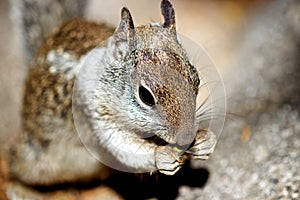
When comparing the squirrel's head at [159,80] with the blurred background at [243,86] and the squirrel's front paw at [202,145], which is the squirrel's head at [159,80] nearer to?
the squirrel's front paw at [202,145]

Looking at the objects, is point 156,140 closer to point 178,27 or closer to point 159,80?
point 159,80

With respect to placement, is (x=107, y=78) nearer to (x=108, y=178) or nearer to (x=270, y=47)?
(x=108, y=178)

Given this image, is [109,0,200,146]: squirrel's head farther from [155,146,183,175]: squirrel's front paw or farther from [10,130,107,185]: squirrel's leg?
[10,130,107,185]: squirrel's leg

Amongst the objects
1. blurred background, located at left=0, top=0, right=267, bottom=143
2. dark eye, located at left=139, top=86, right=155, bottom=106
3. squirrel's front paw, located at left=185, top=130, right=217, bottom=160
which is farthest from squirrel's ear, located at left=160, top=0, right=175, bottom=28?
blurred background, located at left=0, top=0, right=267, bottom=143

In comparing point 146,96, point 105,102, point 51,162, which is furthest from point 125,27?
point 51,162

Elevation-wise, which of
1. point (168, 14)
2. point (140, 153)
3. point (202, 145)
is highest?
point (168, 14)
